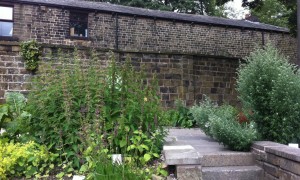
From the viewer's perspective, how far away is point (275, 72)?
369cm

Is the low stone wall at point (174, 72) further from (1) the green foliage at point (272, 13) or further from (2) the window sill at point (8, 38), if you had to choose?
(1) the green foliage at point (272, 13)

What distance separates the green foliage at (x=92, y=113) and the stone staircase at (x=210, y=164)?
1.01ft

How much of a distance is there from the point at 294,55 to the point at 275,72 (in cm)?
2079

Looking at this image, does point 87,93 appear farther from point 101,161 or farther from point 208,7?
point 208,7

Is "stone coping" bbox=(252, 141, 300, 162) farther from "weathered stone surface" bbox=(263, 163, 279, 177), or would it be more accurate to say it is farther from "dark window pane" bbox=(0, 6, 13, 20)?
"dark window pane" bbox=(0, 6, 13, 20)

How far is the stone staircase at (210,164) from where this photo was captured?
10.0 feet

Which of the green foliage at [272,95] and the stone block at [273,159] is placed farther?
the green foliage at [272,95]

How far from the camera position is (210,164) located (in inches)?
141

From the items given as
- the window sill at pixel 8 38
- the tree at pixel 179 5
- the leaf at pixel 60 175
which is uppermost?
the tree at pixel 179 5

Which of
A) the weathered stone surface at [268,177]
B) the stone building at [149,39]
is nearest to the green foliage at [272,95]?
the weathered stone surface at [268,177]

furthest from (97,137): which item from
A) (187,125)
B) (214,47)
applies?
(214,47)

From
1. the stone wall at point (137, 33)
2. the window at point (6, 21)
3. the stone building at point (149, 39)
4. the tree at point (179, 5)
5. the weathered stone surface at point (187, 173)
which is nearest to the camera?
the weathered stone surface at point (187, 173)

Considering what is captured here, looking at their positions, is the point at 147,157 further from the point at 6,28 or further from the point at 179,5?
the point at 179,5

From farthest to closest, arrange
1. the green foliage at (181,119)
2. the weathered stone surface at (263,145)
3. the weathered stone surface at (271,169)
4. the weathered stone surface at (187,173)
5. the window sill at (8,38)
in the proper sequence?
the window sill at (8,38) < the green foliage at (181,119) < the weathered stone surface at (263,145) < the weathered stone surface at (271,169) < the weathered stone surface at (187,173)
